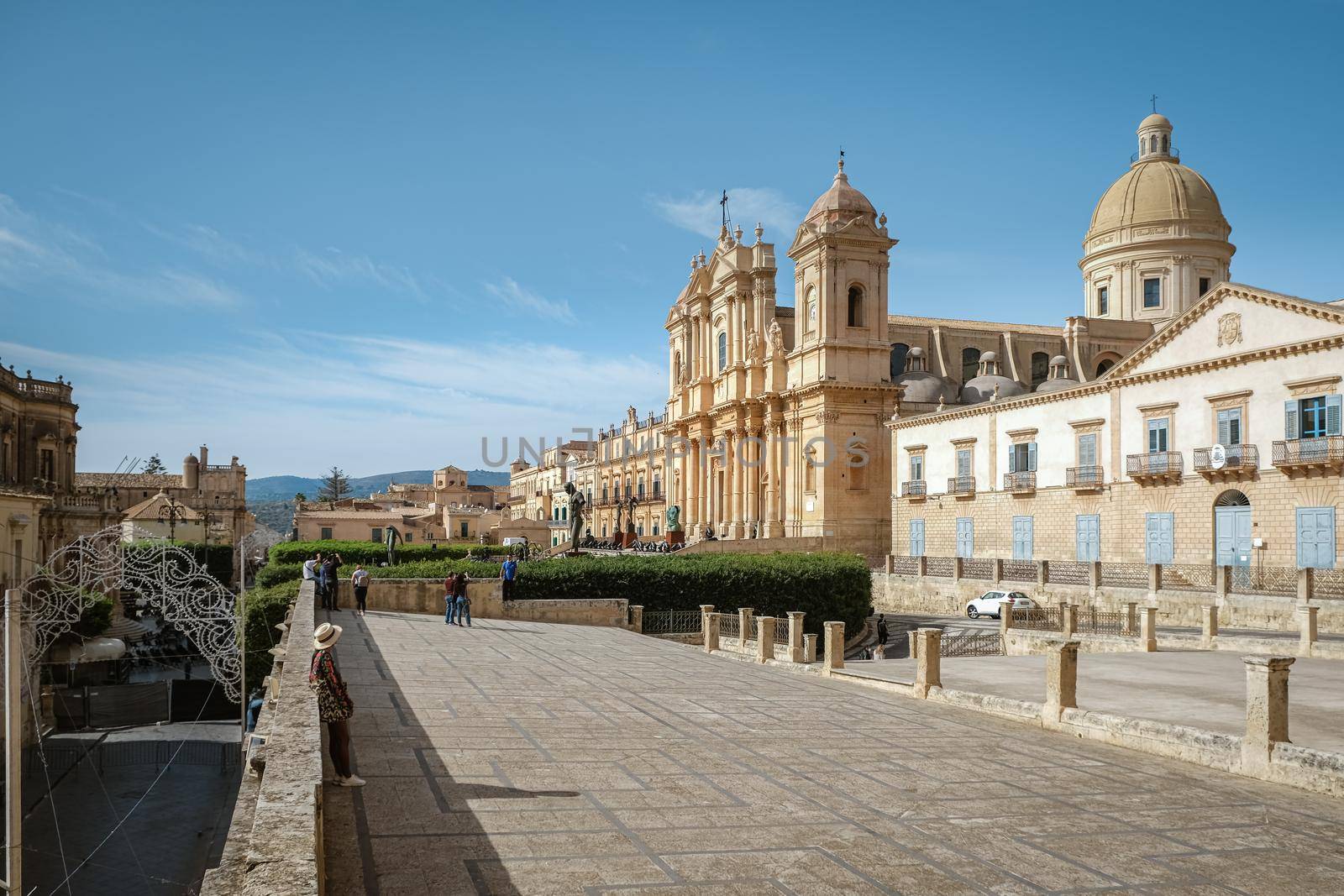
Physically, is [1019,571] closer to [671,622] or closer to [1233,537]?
[1233,537]

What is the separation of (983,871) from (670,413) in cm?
5241

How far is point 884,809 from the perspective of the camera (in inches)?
314

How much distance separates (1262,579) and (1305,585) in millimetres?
2298

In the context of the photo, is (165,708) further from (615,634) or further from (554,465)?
(554,465)

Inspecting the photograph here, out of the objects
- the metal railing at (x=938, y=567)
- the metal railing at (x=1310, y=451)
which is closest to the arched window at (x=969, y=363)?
the metal railing at (x=938, y=567)

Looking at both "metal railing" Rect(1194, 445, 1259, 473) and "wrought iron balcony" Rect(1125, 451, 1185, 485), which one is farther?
"wrought iron balcony" Rect(1125, 451, 1185, 485)

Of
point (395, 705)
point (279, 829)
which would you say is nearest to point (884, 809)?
point (279, 829)

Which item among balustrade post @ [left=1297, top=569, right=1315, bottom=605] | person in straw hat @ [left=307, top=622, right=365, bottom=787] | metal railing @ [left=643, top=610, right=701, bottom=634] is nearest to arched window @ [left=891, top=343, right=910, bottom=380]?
metal railing @ [left=643, top=610, right=701, bottom=634]

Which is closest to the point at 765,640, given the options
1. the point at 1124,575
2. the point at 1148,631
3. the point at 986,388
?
the point at 1148,631

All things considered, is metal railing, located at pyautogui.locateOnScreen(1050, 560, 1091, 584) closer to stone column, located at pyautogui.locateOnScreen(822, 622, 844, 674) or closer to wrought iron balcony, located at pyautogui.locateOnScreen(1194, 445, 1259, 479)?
wrought iron balcony, located at pyautogui.locateOnScreen(1194, 445, 1259, 479)

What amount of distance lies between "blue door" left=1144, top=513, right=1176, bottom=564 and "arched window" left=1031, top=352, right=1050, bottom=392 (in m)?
23.1

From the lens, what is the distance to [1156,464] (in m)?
29.1

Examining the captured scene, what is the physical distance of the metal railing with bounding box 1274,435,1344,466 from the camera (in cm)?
2433

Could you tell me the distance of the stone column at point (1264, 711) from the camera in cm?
1001
